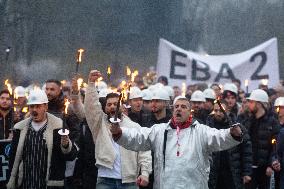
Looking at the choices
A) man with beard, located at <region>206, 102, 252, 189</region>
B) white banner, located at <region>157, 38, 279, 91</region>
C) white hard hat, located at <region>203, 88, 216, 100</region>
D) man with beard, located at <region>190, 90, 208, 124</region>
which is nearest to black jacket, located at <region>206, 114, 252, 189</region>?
man with beard, located at <region>206, 102, 252, 189</region>

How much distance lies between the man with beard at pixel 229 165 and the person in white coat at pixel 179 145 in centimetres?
205

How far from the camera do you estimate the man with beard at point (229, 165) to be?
766 centimetres

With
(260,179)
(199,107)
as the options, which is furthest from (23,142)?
(260,179)

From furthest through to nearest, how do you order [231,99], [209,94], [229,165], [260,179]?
[231,99] < [209,94] < [260,179] < [229,165]

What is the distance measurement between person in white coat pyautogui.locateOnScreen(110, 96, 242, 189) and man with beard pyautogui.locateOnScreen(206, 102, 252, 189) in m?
2.05

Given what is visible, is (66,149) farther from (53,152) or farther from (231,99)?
(231,99)

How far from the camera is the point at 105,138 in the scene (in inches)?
260

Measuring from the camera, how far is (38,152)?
6270mm

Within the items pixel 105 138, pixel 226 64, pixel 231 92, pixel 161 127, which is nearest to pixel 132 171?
pixel 105 138

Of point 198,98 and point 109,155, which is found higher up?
point 198,98

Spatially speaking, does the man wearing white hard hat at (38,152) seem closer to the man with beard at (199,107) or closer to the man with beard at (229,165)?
the man with beard at (229,165)

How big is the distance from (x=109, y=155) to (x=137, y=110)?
2.21 meters

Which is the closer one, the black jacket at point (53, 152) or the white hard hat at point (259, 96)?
the black jacket at point (53, 152)

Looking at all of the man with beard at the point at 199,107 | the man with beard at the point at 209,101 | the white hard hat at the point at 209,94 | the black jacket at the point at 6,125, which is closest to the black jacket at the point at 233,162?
the man with beard at the point at 199,107
